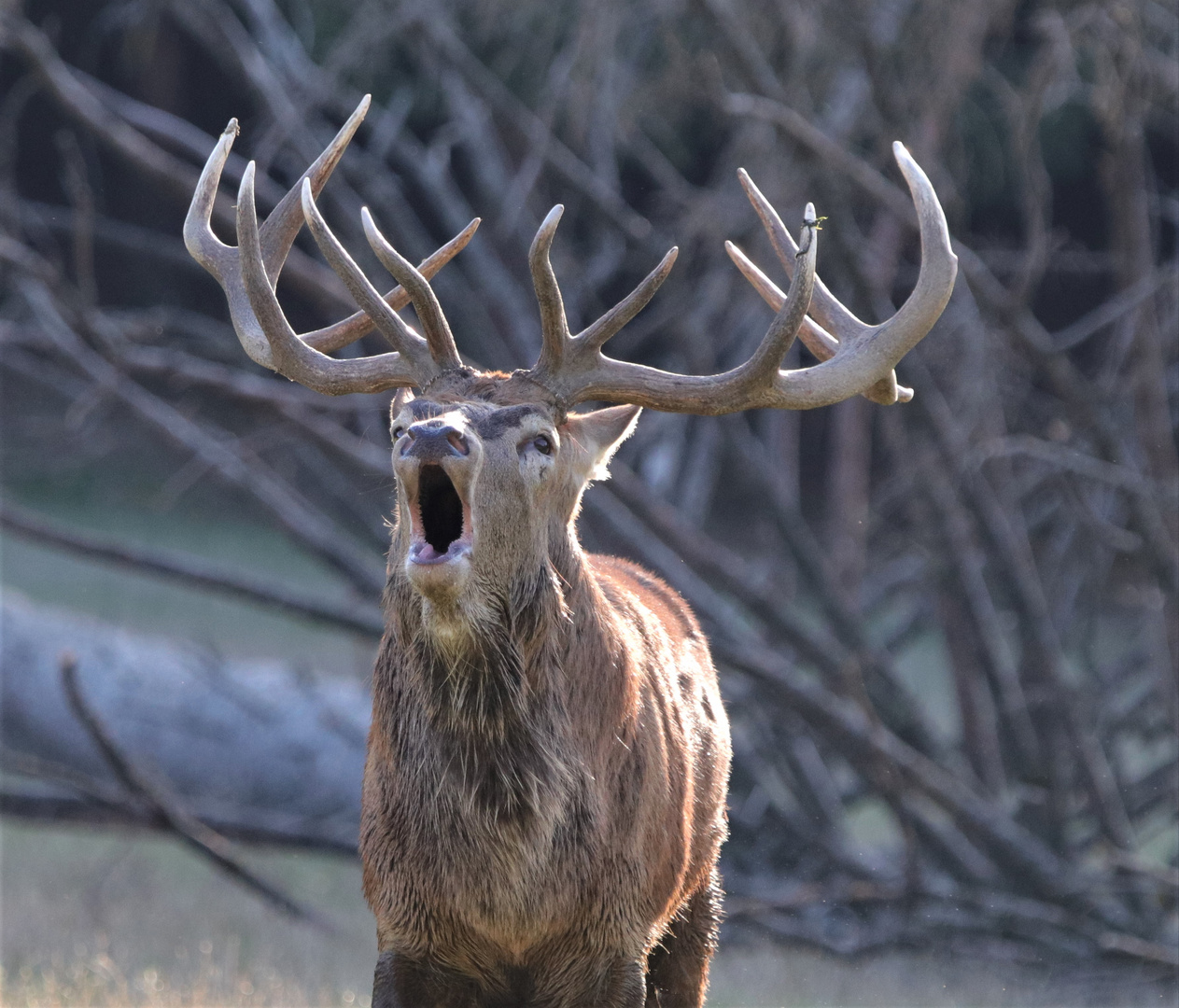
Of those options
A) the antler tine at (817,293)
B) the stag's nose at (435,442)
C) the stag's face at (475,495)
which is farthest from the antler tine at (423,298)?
the antler tine at (817,293)

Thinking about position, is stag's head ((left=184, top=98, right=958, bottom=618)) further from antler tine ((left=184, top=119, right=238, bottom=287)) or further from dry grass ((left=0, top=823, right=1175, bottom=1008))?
dry grass ((left=0, top=823, right=1175, bottom=1008))

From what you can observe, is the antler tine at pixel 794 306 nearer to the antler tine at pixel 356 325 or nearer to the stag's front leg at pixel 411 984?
the antler tine at pixel 356 325

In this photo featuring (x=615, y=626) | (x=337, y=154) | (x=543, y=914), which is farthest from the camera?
(x=337, y=154)

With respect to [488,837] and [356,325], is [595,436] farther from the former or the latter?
[488,837]

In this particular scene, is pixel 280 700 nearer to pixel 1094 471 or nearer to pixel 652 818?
pixel 1094 471

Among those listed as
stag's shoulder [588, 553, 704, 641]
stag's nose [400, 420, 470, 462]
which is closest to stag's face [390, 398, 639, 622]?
stag's nose [400, 420, 470, 462]

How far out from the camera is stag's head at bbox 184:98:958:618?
362 cm

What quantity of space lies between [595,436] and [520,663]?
26.6 inches

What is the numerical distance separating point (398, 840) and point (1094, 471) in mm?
4627

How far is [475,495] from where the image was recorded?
3.54 m

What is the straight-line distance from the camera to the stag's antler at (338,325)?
3.96 meters

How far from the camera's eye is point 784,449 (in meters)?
10.1

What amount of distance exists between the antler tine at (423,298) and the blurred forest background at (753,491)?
108 inches

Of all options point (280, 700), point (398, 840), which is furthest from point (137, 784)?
point (398, 840)
